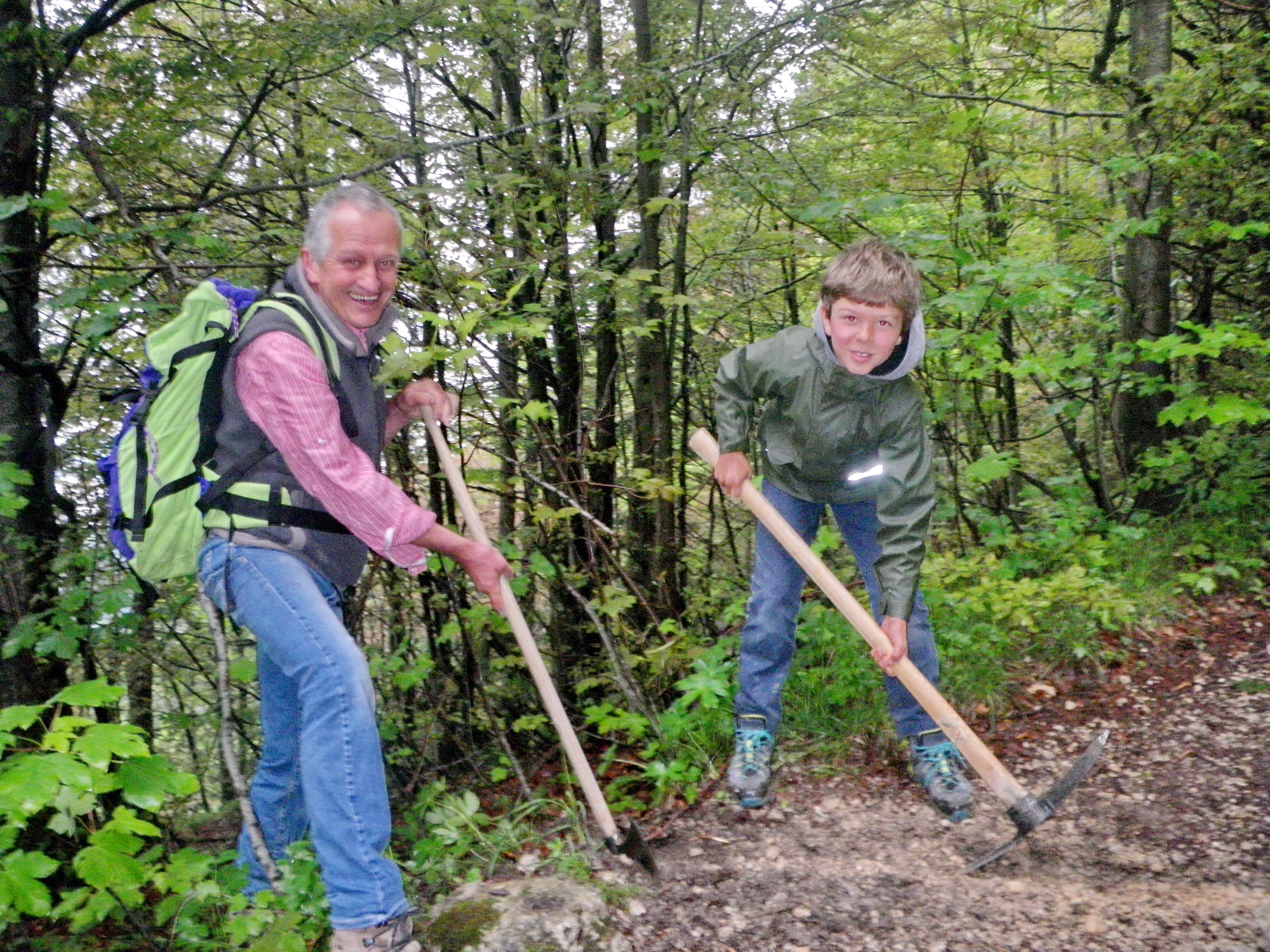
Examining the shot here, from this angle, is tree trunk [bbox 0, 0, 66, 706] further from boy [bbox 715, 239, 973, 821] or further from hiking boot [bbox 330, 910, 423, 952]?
boy [bbox 715, 239, 973, 821]

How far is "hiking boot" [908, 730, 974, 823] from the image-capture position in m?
3.05

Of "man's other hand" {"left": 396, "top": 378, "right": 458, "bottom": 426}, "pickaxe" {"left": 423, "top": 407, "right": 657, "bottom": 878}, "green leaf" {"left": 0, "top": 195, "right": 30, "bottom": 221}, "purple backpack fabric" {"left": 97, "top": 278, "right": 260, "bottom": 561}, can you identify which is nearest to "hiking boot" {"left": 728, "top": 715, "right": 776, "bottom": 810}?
"pickaxe" {"left": 423, "top": 407, "right": 657, "bottom": 878}

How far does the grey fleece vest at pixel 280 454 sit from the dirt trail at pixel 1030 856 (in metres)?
1.40

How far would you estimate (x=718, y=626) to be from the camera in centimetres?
517

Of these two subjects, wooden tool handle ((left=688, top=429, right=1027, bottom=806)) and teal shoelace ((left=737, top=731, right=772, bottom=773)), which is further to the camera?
teal shoelace ((left=737, top=731, right=772, bottom=773))

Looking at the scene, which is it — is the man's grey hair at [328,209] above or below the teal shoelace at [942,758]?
above

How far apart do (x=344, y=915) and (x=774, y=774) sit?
179 centimetres

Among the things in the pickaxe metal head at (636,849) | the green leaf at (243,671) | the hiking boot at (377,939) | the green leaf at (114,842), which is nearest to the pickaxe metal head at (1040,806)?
the pickaxe metal head at (636,849)

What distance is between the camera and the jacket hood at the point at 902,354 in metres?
2.96

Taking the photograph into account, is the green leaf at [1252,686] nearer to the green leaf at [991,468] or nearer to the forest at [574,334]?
the forest at [574,334]

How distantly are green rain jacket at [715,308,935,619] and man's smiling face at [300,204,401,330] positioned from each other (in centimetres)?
128

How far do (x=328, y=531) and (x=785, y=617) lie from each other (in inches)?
66.6

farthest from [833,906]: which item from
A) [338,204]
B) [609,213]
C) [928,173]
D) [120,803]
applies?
[928,173]

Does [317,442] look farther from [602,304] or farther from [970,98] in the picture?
[970,98]
